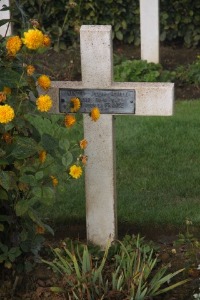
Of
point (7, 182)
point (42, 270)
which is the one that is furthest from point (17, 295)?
point (7, 182)

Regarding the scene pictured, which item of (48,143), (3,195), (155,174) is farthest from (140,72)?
(3,195)

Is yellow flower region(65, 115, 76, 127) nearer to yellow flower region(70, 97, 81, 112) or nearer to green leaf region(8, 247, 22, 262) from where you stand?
yellow flower region(70, 97, 81, 112)

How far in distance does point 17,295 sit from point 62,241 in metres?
0.53

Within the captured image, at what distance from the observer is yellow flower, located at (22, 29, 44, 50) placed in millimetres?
3959

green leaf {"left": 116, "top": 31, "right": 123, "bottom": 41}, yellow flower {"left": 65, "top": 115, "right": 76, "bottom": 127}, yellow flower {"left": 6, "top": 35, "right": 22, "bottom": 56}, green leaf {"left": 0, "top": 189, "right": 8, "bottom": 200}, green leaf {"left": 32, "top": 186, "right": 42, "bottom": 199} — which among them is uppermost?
green leaf {"left": 116, "top": 31, "right": 123, "bottom": 41}

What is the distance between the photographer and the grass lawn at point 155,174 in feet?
18.1

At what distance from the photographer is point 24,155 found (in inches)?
158

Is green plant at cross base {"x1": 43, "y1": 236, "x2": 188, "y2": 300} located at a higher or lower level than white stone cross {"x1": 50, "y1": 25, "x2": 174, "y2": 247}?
lower

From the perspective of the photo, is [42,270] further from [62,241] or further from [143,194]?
[143,194]

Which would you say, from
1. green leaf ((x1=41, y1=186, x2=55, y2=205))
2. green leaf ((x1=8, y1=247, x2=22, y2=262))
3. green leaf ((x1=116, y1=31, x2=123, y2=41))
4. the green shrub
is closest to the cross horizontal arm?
green leaf ((x1=41, y1=186, x2=55, y2=205))

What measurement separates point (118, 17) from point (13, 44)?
648cm

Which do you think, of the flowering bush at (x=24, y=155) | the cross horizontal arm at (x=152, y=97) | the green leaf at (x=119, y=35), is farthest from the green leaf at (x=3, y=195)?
the green leaf at (x=119, y=35)

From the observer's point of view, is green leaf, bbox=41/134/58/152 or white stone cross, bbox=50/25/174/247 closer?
green leaf, bbox=41/134/58/152

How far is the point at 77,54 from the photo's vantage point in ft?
32.9
